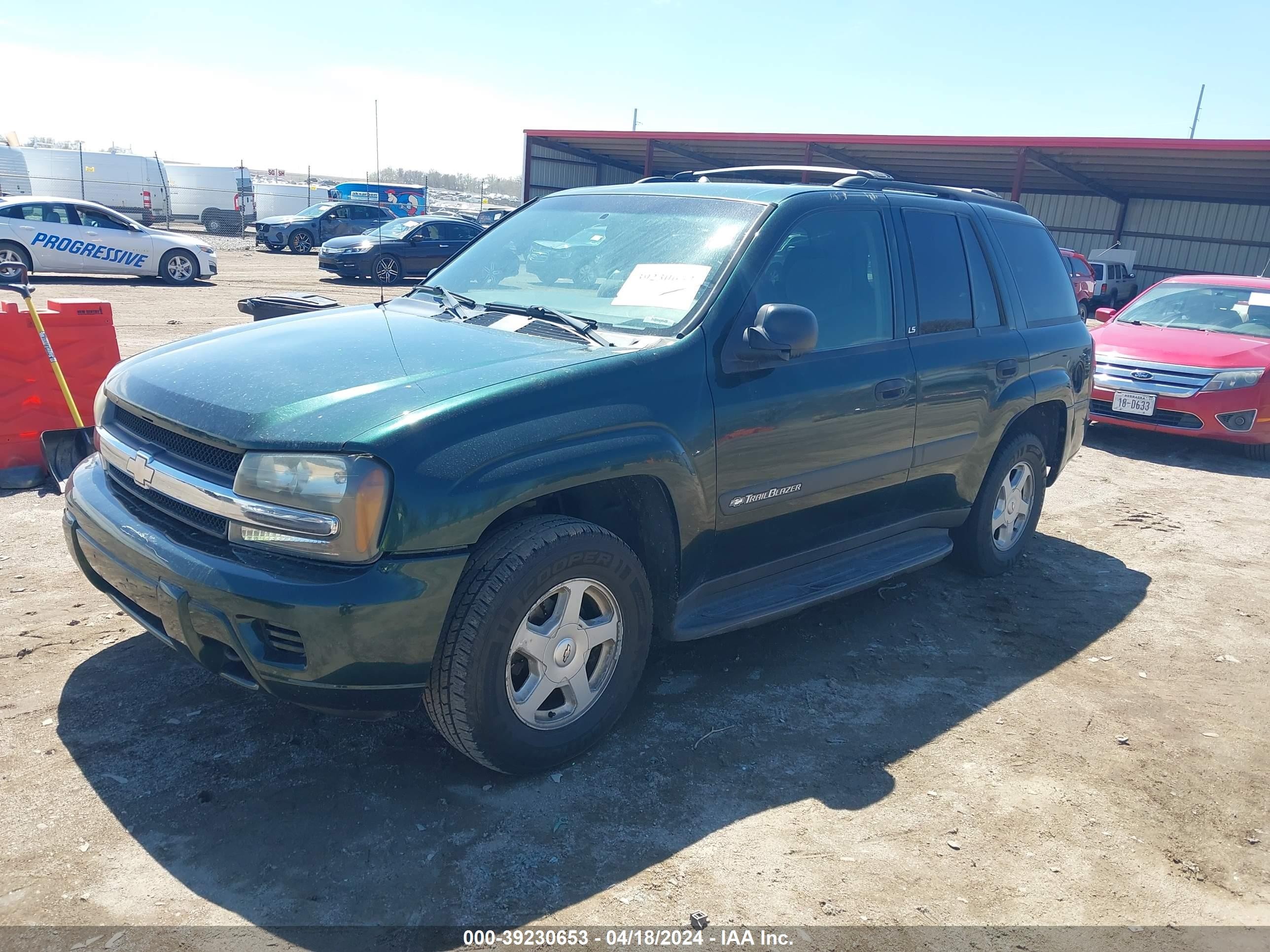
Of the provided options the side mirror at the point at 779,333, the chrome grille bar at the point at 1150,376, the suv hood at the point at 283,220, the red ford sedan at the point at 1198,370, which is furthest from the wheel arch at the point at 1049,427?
the suv hood at the point at 283,220

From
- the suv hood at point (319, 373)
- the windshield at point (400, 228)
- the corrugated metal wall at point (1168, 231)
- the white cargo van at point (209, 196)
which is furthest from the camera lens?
the white cargo van at point (209, 196)

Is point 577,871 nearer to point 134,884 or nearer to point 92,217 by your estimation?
point 134,884

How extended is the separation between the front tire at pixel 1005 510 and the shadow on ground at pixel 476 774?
828mm

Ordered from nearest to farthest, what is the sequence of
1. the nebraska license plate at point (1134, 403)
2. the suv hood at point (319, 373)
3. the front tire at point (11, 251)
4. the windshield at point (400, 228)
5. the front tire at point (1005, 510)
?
the suv hood at point (319, 373), the front tire at point (1005, 510), the nebraska license plate at point (1134, 403), the front tire at point (11, 251), the windshield at point (400, 228)

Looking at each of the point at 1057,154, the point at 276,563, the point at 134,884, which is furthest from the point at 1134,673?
the point at 1057,154

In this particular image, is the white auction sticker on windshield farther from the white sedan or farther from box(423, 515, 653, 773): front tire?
the white sedan

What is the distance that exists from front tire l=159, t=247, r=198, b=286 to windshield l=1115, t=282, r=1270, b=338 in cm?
1592

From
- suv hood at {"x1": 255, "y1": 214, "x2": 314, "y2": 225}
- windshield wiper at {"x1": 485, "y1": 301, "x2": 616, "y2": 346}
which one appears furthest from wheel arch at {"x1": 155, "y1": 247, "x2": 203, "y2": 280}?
windshield wiper at {"x1": 485, "y1": 301, "x2": 616, "y2": 346}

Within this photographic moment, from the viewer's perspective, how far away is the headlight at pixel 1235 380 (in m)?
8.51

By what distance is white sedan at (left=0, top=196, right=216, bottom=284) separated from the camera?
16.2 meters

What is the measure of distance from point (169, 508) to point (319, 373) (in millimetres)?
634

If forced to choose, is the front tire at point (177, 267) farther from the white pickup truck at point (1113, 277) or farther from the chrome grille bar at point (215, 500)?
the white pickup truck at point (1113, 277)

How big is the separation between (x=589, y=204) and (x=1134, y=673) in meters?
3.33

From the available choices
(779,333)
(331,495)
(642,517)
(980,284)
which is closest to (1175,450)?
(980,284)
